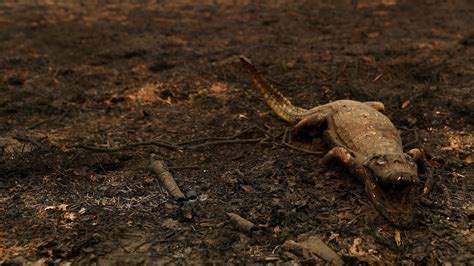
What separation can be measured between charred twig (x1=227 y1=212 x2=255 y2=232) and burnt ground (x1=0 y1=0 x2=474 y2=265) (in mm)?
55

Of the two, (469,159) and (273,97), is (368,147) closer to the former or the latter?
(469,159)

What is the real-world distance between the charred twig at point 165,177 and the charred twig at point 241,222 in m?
0.52

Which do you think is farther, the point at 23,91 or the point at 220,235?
the point at 23,91

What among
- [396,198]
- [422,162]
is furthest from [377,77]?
[396,198]

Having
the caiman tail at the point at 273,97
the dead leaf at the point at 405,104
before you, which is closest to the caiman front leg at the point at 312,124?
the caiman tail at the point at 273,97

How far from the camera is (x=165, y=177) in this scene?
393 cm

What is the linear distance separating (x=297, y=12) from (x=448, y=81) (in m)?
5.59

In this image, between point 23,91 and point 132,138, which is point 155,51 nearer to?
point 23,91

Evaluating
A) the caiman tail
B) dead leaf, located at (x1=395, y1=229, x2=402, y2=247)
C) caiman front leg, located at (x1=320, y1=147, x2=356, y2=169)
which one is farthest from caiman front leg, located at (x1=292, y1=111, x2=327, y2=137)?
dead leaf, located at (x1=395, y1=229, x2=402, y2=247)

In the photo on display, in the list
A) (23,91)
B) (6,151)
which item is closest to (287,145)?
(6,151)

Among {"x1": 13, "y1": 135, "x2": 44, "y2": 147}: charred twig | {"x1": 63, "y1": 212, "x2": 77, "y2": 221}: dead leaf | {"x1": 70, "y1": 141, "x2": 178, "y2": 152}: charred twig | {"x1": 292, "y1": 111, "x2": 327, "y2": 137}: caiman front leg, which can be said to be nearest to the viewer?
{"x1": 63, "y1": 212, "x2": 77, "y2": 221}: dead leaf

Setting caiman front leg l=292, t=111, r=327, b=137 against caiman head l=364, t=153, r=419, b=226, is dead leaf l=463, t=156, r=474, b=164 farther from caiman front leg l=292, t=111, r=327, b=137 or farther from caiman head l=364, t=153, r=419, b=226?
caiman front leg l=292, t=111, r=327, b=137

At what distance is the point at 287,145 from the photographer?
4.56 meters

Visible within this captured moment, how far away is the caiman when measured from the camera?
3.34 metres
